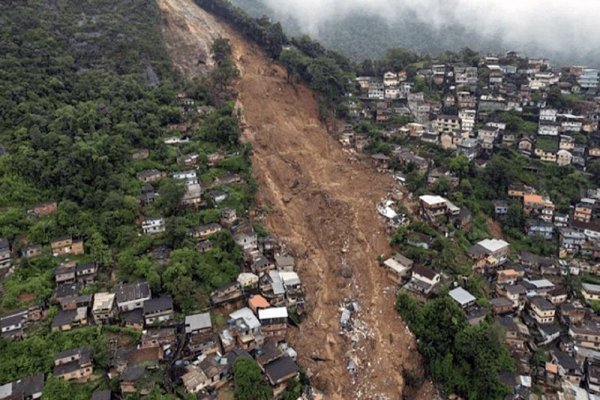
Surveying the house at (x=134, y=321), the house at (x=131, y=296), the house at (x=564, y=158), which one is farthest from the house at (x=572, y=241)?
the house at (x=134, y=321)

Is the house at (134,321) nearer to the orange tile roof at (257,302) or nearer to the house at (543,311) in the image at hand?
the orange tile roof at (257,302)

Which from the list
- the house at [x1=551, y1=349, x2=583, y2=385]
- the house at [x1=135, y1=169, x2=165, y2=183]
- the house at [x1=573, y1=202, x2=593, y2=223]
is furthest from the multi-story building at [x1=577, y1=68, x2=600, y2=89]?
the house at [x1=135, y1=169, x2=165, y2=183]

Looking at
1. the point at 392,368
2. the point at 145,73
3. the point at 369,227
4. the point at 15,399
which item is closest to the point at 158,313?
the point at 15,399

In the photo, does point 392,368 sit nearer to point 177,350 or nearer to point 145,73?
point 177,350

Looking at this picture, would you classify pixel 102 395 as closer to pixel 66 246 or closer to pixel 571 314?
pixel 66 246

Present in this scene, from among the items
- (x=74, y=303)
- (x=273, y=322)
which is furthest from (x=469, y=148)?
(x=74, y=303)

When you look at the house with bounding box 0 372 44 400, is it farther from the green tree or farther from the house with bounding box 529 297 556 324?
the house with bounding box 529 297 556 324
